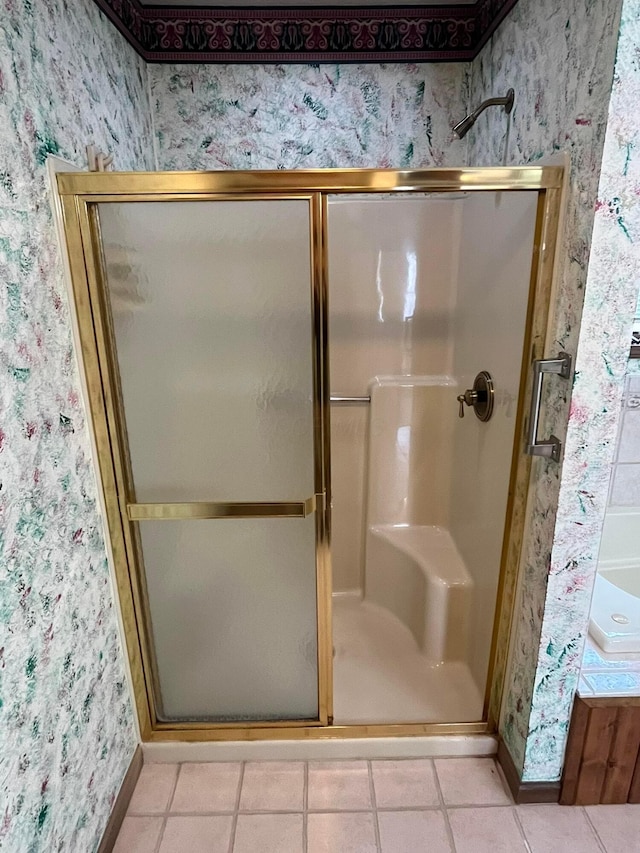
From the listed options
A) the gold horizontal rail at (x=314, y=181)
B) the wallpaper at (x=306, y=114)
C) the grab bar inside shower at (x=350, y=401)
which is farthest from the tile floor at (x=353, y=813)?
the wallpaper at (x=306, y=114)

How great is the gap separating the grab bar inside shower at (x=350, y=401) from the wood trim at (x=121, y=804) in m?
1.34

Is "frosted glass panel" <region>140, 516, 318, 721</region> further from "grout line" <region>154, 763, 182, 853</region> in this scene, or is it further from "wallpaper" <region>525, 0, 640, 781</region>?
"wallpaper" <region>525, 0, 640, 781</region>

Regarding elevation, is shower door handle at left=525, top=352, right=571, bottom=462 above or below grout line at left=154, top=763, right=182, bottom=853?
above

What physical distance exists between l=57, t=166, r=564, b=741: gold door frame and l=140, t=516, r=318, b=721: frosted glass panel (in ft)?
0.11

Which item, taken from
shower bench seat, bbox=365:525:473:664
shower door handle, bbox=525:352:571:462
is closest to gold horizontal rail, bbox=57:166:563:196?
shower door handle, bbox=525:352:571:462

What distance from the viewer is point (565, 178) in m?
1.16

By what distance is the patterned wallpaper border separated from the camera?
174 centimetres

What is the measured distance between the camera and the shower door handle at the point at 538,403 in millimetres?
1182

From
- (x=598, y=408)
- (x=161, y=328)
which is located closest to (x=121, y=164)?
(x=161, y=328)

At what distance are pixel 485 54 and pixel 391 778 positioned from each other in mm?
2278

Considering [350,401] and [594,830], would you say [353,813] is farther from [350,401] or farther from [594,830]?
[350,401]

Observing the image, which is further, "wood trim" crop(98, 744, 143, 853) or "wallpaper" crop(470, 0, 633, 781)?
"wood trim" crop(98, 744, 143, 853)

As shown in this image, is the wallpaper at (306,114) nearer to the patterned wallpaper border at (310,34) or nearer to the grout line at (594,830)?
the patterned wallpaper border at (310,34)

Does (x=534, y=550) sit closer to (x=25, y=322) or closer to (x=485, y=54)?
(x=25, y=322)
